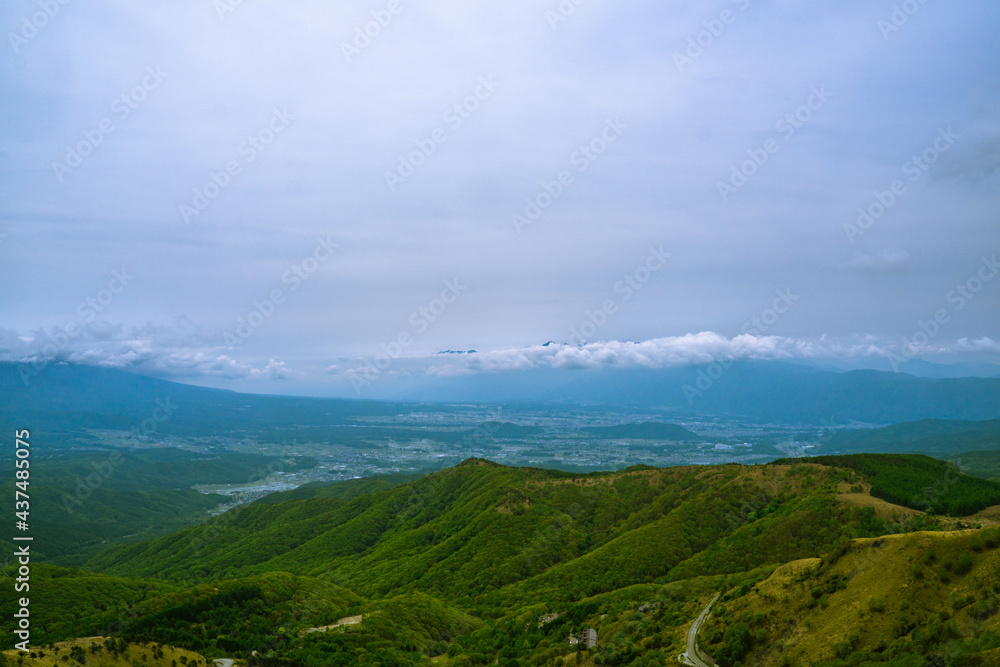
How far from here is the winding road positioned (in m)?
29.9

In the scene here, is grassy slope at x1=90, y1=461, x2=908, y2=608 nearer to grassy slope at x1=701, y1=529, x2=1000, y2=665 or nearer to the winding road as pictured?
the winding road

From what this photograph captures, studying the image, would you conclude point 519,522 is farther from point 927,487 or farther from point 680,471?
point 927,487

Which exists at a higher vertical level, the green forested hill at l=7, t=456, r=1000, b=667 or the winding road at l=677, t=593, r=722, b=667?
the winding road at l=677, t=593, r=722, b=667

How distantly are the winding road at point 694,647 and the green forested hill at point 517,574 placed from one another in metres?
0.98

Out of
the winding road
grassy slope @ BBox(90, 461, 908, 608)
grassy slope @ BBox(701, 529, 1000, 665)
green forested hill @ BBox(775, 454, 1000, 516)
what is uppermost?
grassy slope @ BBox(701, 529, 1000, 665)

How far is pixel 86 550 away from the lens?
159750mm

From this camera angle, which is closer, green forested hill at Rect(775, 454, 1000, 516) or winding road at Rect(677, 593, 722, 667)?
winding road at Rect(677, 593, 722, 667)

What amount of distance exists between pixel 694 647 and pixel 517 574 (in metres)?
39.4

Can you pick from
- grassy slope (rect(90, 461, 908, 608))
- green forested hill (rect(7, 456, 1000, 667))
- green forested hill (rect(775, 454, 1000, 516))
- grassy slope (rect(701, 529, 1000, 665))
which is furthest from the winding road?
green forested hill (rect(775, 454, 1000, 516))

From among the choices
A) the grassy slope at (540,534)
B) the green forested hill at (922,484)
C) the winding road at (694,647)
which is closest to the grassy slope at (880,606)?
the winding road at (694,647)

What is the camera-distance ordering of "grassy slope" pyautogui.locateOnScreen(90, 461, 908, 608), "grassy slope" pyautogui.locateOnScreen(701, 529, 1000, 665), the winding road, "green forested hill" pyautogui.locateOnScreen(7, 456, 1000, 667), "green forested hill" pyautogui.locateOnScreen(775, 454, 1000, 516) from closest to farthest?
"grassy slope" pyautogui.locateOnScreen(701, 529, 1000, 665), the winding road, "green forested hill" pyautogui.locateOnScreen(7, 456, 1000, 667), "green forested hill" pyautogui.locateOnScreen(775, 454, 1000, 516), "grassy slope" pyautogui.locateOnScreen(90, 461, 908, 608)

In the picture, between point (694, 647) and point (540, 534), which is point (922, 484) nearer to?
point (540, 534)

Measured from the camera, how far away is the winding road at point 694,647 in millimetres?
29906

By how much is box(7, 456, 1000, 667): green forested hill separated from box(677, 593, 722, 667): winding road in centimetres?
98
